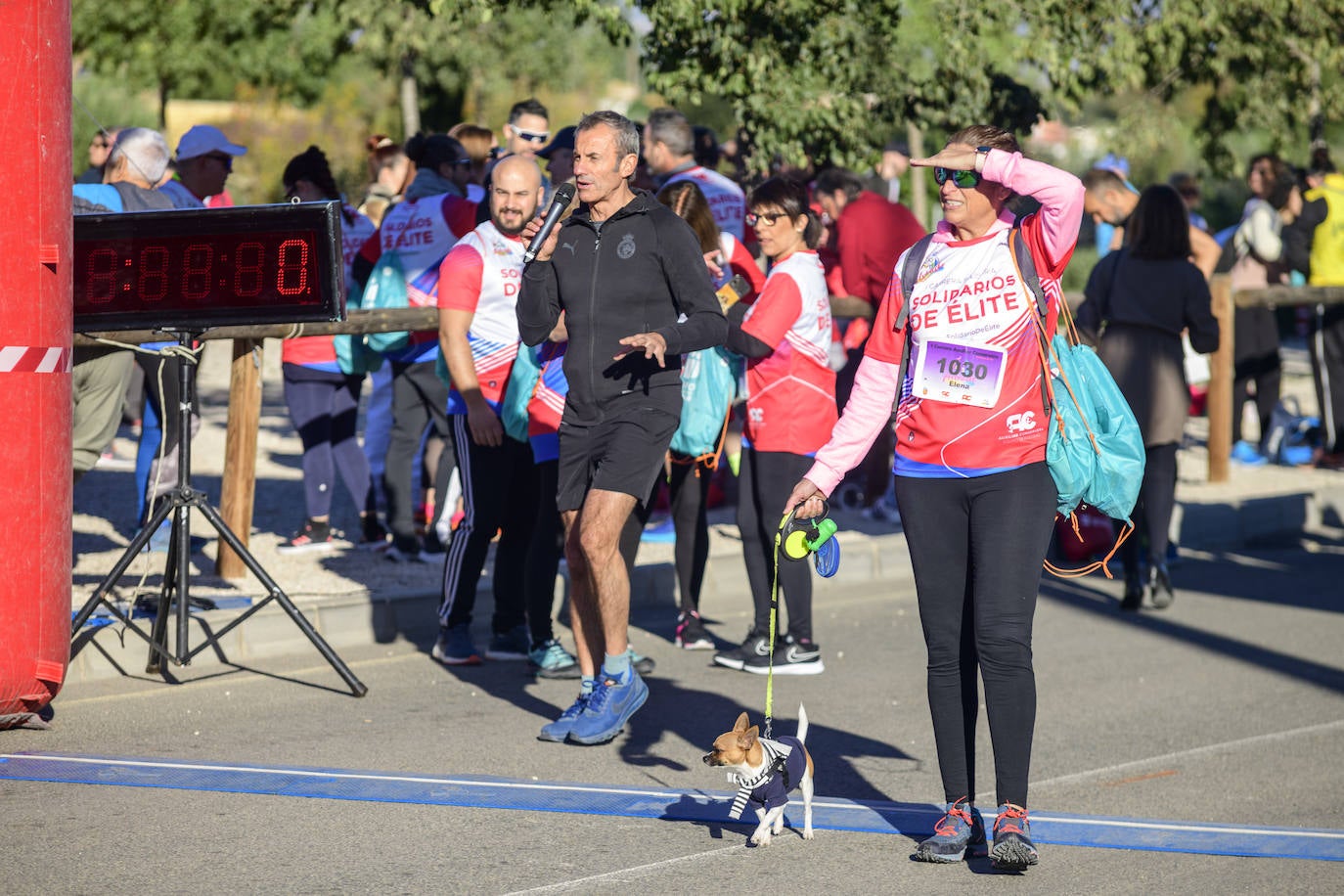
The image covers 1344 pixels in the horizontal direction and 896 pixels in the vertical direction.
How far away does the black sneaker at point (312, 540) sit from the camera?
9.84 m

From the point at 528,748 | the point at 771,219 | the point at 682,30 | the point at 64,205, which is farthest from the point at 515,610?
the point at 682,30

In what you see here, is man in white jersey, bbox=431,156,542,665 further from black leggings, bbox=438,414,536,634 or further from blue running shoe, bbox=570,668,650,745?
blue running shoe, bbox=570,668,650,745

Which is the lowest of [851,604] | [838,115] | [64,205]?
[851,604]

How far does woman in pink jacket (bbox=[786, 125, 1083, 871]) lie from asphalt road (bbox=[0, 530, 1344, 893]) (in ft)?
1.25

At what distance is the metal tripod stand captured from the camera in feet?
22.8

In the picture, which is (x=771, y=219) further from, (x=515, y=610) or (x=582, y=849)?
(x=582, y=849)

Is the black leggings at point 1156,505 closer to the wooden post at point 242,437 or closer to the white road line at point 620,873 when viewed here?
the wooden post at point 242,437

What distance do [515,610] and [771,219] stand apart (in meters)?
2.16

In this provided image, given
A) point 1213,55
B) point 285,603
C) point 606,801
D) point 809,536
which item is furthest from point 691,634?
point 1213,55

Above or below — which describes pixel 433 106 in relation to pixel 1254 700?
above

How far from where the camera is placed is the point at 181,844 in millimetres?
5098

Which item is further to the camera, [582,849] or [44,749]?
[44,749]

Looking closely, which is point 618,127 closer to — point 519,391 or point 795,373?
point 519,391

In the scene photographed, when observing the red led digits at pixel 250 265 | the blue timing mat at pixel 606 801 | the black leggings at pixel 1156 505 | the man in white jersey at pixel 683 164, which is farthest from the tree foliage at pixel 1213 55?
the blue timing mat at pixel 606 801
